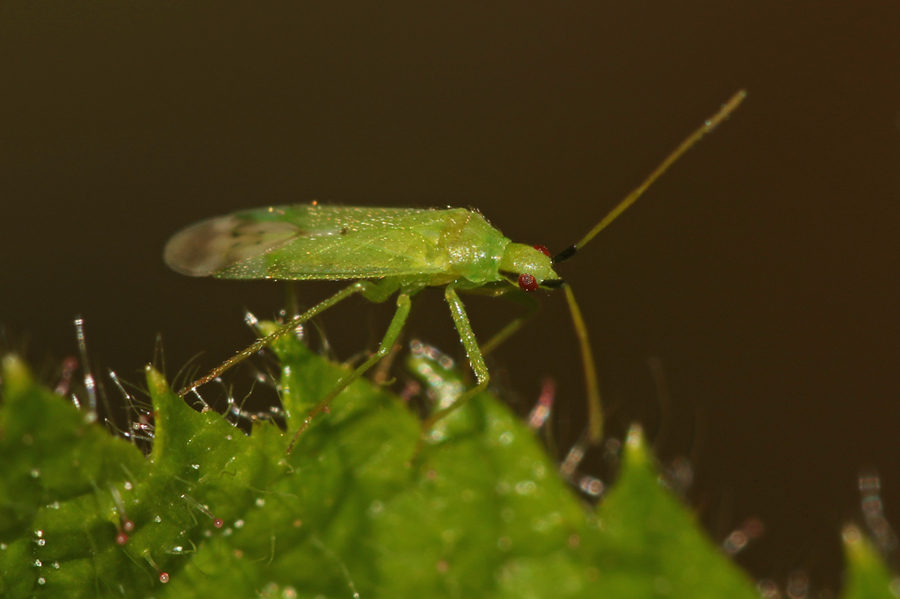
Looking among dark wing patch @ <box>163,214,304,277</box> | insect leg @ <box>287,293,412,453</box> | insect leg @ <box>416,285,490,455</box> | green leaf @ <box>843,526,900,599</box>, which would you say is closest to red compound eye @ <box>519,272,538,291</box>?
insect leg @ <box>416,285,490,455</box>

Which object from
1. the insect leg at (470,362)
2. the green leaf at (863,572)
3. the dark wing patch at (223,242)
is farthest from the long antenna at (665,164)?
the green leaf at (863,572)

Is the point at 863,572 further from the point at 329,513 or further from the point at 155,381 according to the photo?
the point at 155,381

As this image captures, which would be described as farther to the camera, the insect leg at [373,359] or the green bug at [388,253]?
the green bug at [388,253]

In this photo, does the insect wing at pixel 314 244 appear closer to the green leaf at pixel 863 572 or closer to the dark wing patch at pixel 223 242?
the dark wing patch at pixel 223 242

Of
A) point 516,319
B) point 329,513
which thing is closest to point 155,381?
point 329,513

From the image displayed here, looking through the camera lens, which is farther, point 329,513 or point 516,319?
point 516,319

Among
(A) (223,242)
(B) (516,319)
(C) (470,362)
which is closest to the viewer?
(C) (470,362)
